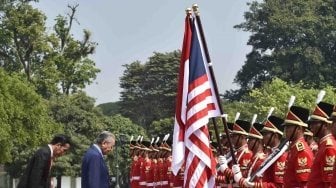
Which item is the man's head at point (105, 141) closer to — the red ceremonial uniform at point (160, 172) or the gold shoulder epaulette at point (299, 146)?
the gold shoulder epaulette at point (299, 146)

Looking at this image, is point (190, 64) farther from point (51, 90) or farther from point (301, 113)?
point (51, 90)

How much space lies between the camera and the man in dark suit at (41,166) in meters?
12.2

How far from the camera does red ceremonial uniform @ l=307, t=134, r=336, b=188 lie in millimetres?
10016

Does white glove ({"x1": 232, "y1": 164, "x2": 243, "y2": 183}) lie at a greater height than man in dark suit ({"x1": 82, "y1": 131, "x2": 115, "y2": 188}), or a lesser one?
lesser

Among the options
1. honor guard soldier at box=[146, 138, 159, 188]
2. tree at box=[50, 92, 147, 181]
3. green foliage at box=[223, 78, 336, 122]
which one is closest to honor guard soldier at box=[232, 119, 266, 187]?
honor guard soldier at box=[146, 138, 159, 188]

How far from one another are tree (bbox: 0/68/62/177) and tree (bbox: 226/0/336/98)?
2576 cm

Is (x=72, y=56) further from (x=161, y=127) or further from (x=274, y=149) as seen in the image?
(x=274, y=149)

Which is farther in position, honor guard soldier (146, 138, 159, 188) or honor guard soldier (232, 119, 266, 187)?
honor guard soldier (146, 138, 159, 188)

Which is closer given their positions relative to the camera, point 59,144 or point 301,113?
point 301,113

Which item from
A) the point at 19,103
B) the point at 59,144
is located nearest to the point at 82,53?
the point at 19,103

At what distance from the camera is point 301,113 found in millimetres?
11172

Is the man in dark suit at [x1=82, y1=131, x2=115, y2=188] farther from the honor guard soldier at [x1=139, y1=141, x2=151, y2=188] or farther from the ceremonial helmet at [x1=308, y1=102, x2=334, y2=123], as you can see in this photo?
the honor guard soldier at [x1=139, y1=141, x2=151, y2=188]

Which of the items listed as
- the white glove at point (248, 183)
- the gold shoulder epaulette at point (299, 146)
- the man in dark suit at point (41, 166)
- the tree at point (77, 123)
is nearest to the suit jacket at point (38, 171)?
the man in dark suit at point (41, 166)

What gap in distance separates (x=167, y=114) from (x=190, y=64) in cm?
6168
